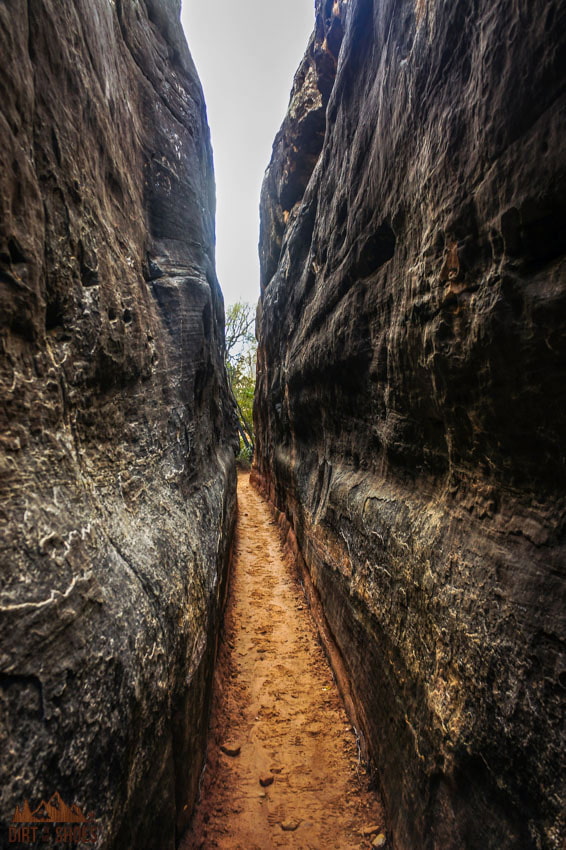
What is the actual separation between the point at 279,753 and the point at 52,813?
2.76 meters

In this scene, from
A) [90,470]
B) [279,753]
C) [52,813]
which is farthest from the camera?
[279,753]

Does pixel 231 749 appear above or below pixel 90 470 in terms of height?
below

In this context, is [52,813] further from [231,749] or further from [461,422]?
[461,422]

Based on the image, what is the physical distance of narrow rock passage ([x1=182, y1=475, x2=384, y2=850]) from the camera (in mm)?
2898

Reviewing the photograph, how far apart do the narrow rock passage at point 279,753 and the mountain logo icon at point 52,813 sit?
1650 mm

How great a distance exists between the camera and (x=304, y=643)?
5.49 m

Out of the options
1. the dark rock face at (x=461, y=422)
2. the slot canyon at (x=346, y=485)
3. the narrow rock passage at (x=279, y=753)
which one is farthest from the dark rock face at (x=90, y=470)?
the dark rock face at (x=461, y=422)

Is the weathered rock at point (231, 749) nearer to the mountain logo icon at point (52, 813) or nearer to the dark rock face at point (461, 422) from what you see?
the dark rock face at point (461, 422)

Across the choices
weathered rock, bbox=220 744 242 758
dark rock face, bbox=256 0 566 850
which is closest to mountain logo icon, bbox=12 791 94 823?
dark rock face, bbox=256 0 566 850

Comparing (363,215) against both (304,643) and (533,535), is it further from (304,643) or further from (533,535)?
(304,643)

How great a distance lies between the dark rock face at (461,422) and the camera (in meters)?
1.84

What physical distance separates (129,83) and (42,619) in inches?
214

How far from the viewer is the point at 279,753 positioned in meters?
3.62

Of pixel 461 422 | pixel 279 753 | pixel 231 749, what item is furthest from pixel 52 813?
pixel 461 422
